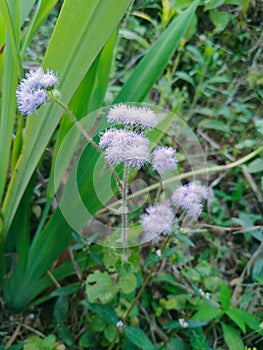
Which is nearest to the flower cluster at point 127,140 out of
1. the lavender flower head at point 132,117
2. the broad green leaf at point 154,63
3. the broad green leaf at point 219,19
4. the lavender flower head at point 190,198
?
the lavender flower head at point 132,117

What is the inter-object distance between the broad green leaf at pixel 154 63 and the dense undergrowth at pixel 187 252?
6 cm

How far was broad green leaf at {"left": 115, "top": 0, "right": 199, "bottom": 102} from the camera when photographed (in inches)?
31.6

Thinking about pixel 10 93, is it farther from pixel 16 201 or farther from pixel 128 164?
pixel 128 164

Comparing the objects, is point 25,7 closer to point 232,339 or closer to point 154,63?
point 154,63

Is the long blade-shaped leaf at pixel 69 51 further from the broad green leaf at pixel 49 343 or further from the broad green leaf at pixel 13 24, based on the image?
the broad green leaf at pixel 49 343

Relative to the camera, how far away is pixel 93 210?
2.65 ft

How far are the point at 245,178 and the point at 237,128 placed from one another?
0.60 feet

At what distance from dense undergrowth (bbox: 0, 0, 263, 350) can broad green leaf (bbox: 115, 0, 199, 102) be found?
2.3 inches

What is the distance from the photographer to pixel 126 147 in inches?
20.5

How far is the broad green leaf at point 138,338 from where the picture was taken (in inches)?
29.9

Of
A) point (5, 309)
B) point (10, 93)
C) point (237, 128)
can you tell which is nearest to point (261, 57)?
point (237, 128)

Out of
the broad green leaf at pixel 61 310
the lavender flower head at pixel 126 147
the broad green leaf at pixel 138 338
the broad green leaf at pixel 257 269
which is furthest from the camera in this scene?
the broad green leaf at pixel 257 269

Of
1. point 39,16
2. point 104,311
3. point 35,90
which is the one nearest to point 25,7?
point 39,16

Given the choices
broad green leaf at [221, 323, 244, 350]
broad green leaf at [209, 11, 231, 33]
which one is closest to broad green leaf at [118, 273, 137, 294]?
broad green leaf at [221, 323, 244, 350]
